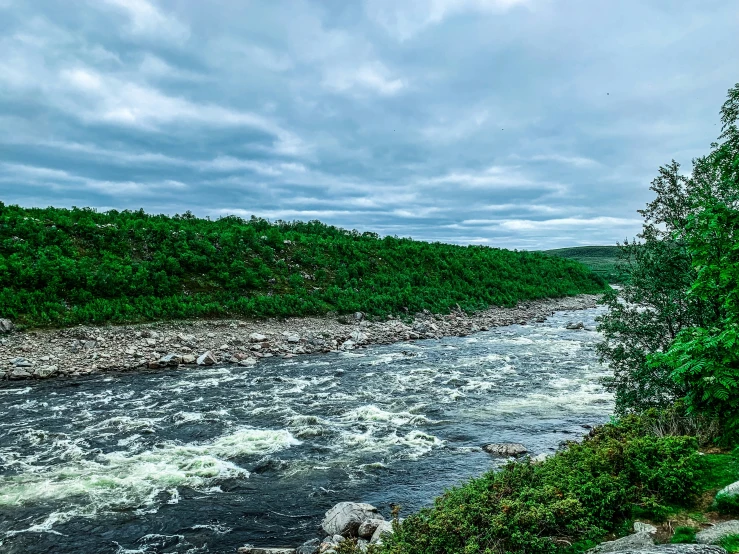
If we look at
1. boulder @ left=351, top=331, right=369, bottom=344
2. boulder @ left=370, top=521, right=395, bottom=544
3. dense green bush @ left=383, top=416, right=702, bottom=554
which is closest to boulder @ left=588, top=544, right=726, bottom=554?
dense green bush @ left=383, top=416, right=702, bottom=554

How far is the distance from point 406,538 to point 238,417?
1047 cm

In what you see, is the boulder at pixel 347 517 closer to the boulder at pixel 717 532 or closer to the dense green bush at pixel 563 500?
the dense green bush at pixel 563 500

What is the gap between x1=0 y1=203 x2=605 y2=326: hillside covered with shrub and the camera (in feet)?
83.9

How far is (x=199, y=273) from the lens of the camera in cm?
3319

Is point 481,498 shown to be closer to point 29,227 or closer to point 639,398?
point 639,398

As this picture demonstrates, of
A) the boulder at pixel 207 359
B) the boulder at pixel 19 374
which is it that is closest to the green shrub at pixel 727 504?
the boulder at pixel 207 359

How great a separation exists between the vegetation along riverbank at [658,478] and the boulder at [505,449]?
12.5 feet

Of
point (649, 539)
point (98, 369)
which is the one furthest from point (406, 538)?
point (98, 369)

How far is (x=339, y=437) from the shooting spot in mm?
13859

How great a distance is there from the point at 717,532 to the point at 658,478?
126cm

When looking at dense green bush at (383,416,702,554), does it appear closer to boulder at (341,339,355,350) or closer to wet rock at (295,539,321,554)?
wet rock at (295,539,321,554)

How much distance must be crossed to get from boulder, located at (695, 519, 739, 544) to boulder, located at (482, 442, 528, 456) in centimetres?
678

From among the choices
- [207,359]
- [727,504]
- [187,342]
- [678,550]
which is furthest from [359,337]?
[678,550]

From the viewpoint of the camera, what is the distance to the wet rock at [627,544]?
563 cm
